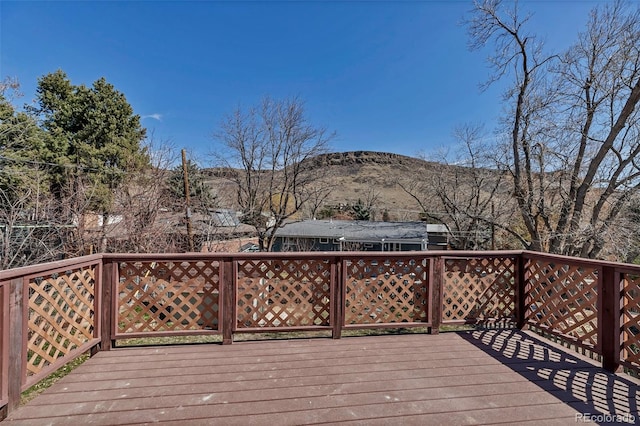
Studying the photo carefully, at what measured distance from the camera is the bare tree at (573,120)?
7625 millimetres

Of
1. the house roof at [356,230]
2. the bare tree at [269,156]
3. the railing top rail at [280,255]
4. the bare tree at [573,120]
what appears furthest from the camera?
the house roof at [356,230]

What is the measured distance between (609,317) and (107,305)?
15.6 ft

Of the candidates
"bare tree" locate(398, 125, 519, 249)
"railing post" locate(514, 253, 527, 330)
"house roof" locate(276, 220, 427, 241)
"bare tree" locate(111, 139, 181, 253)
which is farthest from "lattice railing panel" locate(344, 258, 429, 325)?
"house roof" locate(276, 220, 427, 241)

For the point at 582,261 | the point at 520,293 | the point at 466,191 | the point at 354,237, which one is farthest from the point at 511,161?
the point at 354,237

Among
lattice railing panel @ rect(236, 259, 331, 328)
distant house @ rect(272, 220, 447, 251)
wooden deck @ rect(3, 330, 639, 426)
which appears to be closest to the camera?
wooden deck @ rect(3, 330, 639, 426)

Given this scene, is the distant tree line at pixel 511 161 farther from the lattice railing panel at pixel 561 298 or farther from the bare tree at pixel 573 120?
the lattice railing panel at pixel 561 298

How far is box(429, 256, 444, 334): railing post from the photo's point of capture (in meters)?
3.43

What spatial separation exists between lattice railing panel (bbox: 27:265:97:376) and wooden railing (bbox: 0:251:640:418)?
11 mm

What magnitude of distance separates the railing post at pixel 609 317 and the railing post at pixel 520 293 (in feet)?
2.87

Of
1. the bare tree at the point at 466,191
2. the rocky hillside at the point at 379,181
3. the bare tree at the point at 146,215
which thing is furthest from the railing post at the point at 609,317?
the rocky hillside at the point at 379,181

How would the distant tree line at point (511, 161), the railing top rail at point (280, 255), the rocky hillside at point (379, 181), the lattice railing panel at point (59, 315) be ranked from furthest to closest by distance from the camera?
the rocky hillside at point (379, 181) → the distant tree line at point (511, 161) → the railing top rail at point (280, 255) → the lattice railing panel at point (59, 315)

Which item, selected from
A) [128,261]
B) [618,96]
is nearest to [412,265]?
[128,261]

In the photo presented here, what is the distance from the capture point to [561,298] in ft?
10.6

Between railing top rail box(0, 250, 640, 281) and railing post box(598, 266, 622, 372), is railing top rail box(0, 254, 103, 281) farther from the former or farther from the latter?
railing post box(598, 266, 622, 372)
